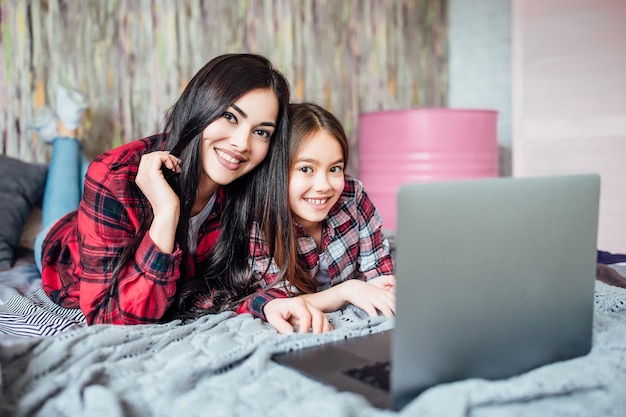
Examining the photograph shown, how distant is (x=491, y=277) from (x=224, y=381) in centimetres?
39

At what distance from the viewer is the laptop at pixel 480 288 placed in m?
0.74

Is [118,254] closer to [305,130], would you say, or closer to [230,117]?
[230,117]

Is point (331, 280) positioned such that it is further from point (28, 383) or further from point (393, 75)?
point (393, 75)

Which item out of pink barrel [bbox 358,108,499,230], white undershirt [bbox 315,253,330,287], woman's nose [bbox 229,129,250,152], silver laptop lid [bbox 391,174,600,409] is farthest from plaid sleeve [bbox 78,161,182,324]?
pink barrel [bbox 358,108,499,230]

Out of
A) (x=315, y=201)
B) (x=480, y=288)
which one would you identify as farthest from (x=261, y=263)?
(x=480, y=288)

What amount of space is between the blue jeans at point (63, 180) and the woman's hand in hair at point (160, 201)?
0.79 m

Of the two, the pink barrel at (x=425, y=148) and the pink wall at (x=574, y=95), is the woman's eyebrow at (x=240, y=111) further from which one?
the pink wall at (x=574, y=95)

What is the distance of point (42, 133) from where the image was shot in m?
2.04

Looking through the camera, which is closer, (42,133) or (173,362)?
(173,362)

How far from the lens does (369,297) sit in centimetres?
132

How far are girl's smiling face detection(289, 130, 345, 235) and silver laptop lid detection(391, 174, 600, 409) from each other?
0.60m

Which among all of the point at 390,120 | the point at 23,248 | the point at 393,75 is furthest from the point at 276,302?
the point at 393,75

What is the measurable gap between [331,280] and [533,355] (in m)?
0.71

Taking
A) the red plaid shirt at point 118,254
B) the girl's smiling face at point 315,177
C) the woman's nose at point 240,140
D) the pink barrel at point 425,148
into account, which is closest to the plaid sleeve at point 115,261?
the red plaid shirt at point 118,254
